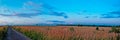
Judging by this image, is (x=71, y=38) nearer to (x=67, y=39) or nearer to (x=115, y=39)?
(x=67, y=39)

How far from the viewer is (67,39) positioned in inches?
577

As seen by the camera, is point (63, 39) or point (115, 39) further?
point (63, 39)

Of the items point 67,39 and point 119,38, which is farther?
point 67,39

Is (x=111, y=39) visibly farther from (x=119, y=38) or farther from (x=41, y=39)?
(x=41, y=39)

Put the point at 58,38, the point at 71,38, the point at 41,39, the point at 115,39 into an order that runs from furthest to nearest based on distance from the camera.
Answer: the point at 41,39, the point at 58,38, the point at 71,38, the point at 115,39

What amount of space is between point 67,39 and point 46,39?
201cm

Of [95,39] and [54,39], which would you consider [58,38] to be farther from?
[95,39]

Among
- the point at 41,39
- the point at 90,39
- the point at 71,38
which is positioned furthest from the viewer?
the point at 41,39

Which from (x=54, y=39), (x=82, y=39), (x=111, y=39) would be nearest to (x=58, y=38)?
(x=54, y=39)

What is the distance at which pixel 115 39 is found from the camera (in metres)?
12.7

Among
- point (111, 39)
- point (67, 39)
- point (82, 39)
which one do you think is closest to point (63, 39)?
point (67, 39)

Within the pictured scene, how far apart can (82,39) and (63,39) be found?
1.52 metres

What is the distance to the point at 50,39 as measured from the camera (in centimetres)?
1595

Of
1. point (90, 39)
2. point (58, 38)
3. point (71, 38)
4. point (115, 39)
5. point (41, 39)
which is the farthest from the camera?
point (41, 39)
